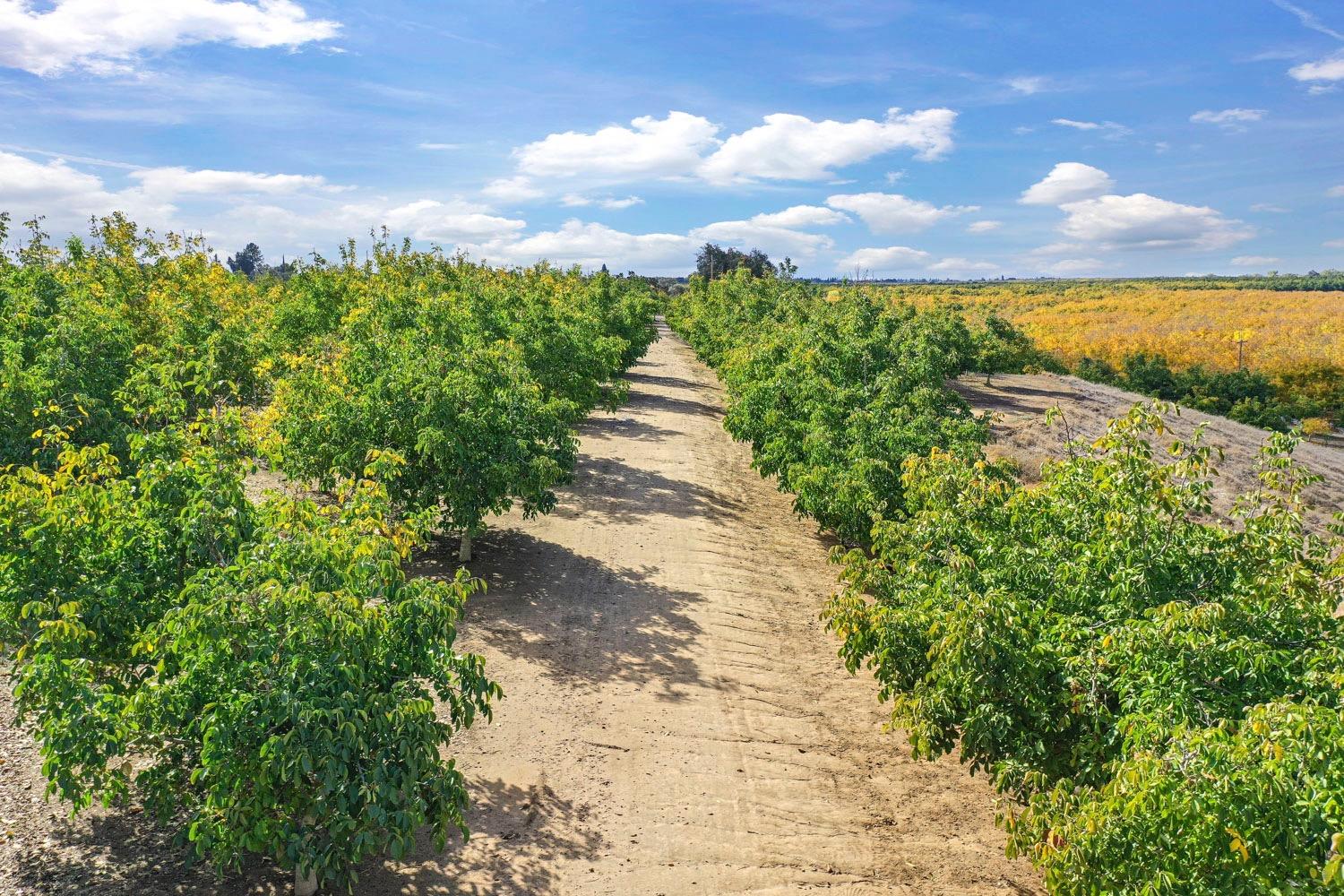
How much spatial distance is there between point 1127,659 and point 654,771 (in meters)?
5.65

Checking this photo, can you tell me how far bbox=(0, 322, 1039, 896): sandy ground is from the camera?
7.79 meters

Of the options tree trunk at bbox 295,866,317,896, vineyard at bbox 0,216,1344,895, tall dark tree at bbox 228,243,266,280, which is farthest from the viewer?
tall dark tree at bbox 228,243,266,280

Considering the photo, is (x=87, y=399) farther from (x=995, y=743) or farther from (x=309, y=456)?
(x=995, y=743)

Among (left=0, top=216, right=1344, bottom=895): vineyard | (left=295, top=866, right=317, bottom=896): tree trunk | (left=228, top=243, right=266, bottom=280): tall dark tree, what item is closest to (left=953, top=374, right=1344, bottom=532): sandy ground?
(left=0, top=216, right=1344, bottom=895): vineyard

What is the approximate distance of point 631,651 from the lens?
42.2 ft

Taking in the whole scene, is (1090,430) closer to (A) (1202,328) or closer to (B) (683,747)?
(B) (683,747)

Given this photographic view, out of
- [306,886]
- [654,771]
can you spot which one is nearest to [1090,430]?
[654,771]

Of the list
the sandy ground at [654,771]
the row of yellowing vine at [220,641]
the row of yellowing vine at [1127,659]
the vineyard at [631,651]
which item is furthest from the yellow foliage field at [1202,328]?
the row of yellowing vine at [220,641]

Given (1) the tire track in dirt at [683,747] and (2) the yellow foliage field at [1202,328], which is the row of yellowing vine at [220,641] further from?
(2) the yellow foliage field at [1202,328]

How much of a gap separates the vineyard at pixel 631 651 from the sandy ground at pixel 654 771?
6cm

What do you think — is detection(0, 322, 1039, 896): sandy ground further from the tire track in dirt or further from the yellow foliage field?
the yellow foliage field

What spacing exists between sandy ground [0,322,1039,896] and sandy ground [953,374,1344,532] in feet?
24.3

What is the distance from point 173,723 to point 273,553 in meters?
1.47

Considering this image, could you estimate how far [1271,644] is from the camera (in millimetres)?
6547
